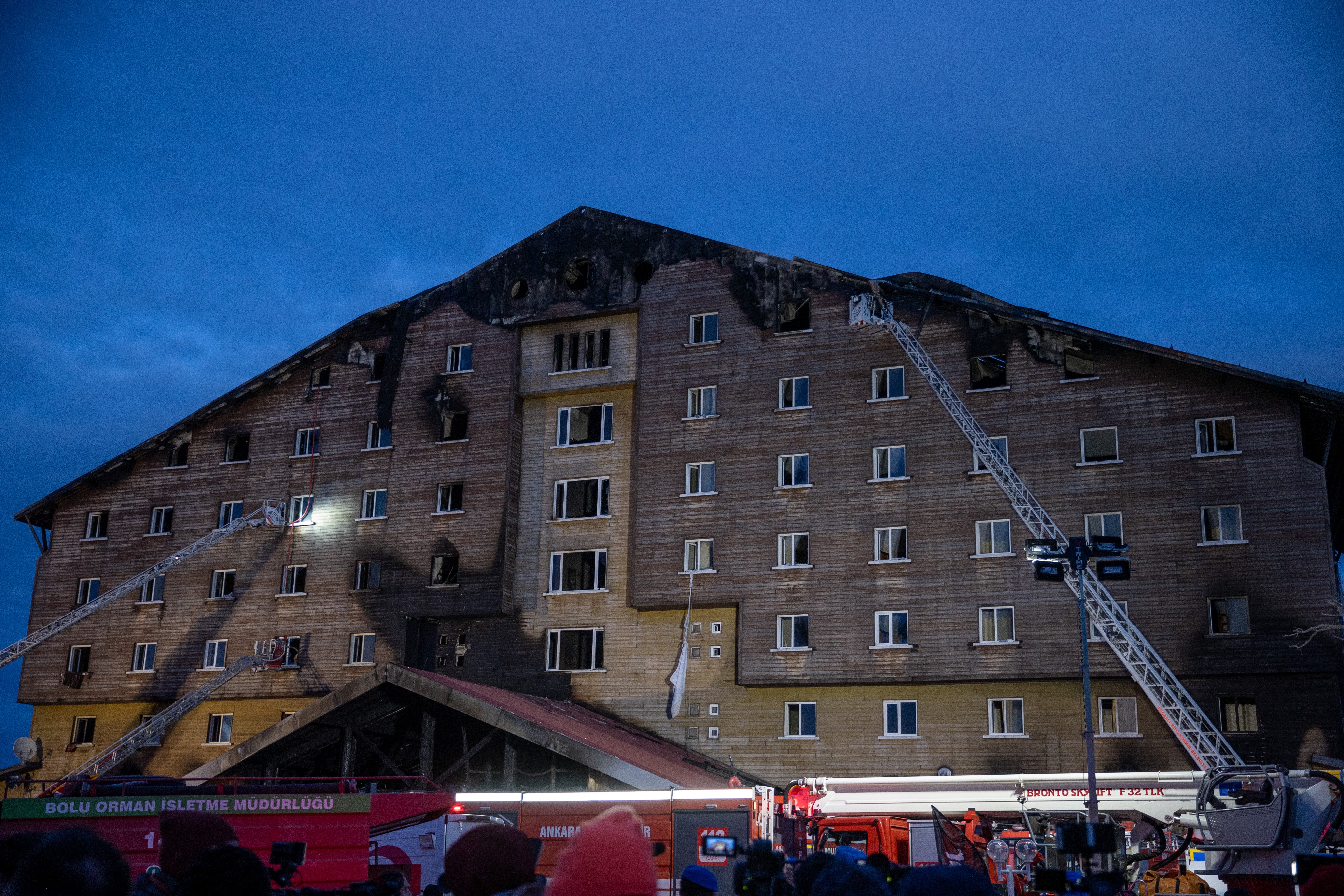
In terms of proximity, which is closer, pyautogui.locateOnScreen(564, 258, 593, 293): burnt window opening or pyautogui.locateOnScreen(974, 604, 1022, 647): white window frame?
pyautogui.locateOnScreen(974, 604, 1022, 647): white window frame

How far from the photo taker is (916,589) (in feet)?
135

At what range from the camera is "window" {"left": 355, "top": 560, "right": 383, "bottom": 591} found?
160 ft

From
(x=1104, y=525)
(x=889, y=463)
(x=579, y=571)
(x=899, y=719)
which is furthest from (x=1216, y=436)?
(x=579, y=571)

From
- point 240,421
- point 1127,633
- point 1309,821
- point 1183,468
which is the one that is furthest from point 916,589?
point 240,421

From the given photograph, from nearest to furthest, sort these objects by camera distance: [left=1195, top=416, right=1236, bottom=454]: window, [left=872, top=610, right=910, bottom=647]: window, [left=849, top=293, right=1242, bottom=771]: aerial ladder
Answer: [left=849, top=293, right=1242, bottom=771]: aerial ladder, [left=1195, top=416, right=1236, bottom=454]: window, [left=872, top=610, right=910, bottom=647]: window

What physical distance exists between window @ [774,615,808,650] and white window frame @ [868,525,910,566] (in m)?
3.25

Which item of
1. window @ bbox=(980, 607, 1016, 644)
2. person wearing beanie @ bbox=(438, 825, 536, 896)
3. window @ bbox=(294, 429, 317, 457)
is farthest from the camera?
window @ bbox=(294, 429, 317, 457)

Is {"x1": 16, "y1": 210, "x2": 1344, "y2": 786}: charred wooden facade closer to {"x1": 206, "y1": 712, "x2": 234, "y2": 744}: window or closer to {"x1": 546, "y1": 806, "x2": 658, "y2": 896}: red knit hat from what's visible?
{"x1": 206, "y1": 712, "x2": 234, "y2": 744}: window

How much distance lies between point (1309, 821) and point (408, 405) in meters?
38.3

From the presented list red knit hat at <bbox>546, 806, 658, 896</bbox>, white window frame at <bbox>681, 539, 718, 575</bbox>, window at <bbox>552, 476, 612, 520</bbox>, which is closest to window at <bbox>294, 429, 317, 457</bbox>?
window at <bbox>552, 476, 612, 520</bbox>

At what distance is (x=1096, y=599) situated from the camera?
36.8 m

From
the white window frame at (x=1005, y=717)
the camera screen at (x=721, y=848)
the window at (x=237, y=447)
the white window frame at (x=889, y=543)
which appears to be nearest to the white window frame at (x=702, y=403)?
the white window frame at (x=889, y=543)

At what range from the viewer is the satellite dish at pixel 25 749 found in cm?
4928

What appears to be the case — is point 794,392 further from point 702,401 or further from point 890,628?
point 890,628
